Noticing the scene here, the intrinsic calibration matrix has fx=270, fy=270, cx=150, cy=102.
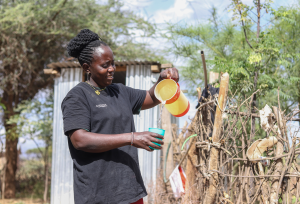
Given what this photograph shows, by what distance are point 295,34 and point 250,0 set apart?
2457mm

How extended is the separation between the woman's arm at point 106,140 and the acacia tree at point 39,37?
21.7ft

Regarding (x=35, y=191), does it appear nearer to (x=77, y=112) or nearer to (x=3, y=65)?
(x=3, y=65)

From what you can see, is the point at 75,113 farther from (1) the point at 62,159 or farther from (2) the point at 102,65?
(1) the point at 62,159

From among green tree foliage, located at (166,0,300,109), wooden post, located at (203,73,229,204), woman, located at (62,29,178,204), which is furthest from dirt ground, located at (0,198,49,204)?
woman, located at (62,29,178,204)

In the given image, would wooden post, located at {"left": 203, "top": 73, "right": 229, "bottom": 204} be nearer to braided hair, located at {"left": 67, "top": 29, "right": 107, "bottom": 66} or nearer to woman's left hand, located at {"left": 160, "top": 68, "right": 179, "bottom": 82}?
woman's left hand, located at {"left": 160, "top": 68, "right": 179, "bottom": 82}

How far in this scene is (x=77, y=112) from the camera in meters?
1.62

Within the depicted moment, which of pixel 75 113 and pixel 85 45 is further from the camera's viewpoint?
pixel 85 45

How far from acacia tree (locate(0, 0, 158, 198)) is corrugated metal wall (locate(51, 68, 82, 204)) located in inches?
69.6

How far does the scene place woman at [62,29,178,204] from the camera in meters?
1.57

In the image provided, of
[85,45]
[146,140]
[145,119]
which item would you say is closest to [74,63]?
[145,119]

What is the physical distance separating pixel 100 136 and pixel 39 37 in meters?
7.64

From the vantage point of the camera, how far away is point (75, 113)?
162 cm

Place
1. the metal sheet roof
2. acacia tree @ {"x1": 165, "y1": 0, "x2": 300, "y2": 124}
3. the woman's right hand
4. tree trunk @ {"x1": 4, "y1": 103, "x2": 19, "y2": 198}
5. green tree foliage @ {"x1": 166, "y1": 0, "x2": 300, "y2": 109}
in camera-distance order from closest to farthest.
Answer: the woman's right hand, green tree foliage @ {"x1": 166, "y1": 0, "x2": 300, "y2": 109}, acacia tree @ {"x1": 165, "y1": 0, "x2": 300, "y2": 124}, the metal sheet roof, tree trunk @ {"x1": 4, "y1": 103, "x2": 19, "y2": 198}

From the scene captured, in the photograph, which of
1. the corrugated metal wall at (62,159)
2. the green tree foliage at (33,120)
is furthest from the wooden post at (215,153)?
the green tree foliage at (33,120)
